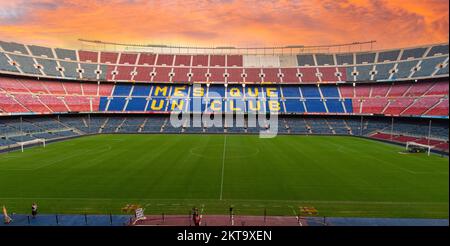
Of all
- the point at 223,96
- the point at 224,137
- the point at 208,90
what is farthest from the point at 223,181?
the point at 208,90

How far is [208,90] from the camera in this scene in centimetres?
6212

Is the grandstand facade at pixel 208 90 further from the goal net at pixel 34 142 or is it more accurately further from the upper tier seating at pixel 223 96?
the goal net at pixel 34 142

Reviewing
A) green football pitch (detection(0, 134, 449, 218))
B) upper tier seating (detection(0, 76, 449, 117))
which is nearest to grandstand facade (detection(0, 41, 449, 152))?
upper tier seating (detection(0, 76, 449, 117))

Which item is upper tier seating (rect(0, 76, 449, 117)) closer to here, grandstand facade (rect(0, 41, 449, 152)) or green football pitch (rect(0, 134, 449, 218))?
grandstand facade (rect(0, 41, 449, 152))

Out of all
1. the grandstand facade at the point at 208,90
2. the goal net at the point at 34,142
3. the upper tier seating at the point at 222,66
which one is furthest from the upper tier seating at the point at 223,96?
the goal net at the point at 34,142

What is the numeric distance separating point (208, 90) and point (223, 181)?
4325cm

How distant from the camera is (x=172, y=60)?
223 feet

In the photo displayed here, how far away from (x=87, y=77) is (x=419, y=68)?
6359 cm

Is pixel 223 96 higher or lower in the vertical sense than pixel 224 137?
higher

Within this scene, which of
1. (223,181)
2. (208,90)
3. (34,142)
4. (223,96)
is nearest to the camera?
(223,181)

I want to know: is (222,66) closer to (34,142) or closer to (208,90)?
(208,90)

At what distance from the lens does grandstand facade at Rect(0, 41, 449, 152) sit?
4716 centimetres

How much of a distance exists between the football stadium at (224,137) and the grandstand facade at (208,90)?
321 mm

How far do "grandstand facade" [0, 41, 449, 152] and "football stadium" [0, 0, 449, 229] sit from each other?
1.05ft
